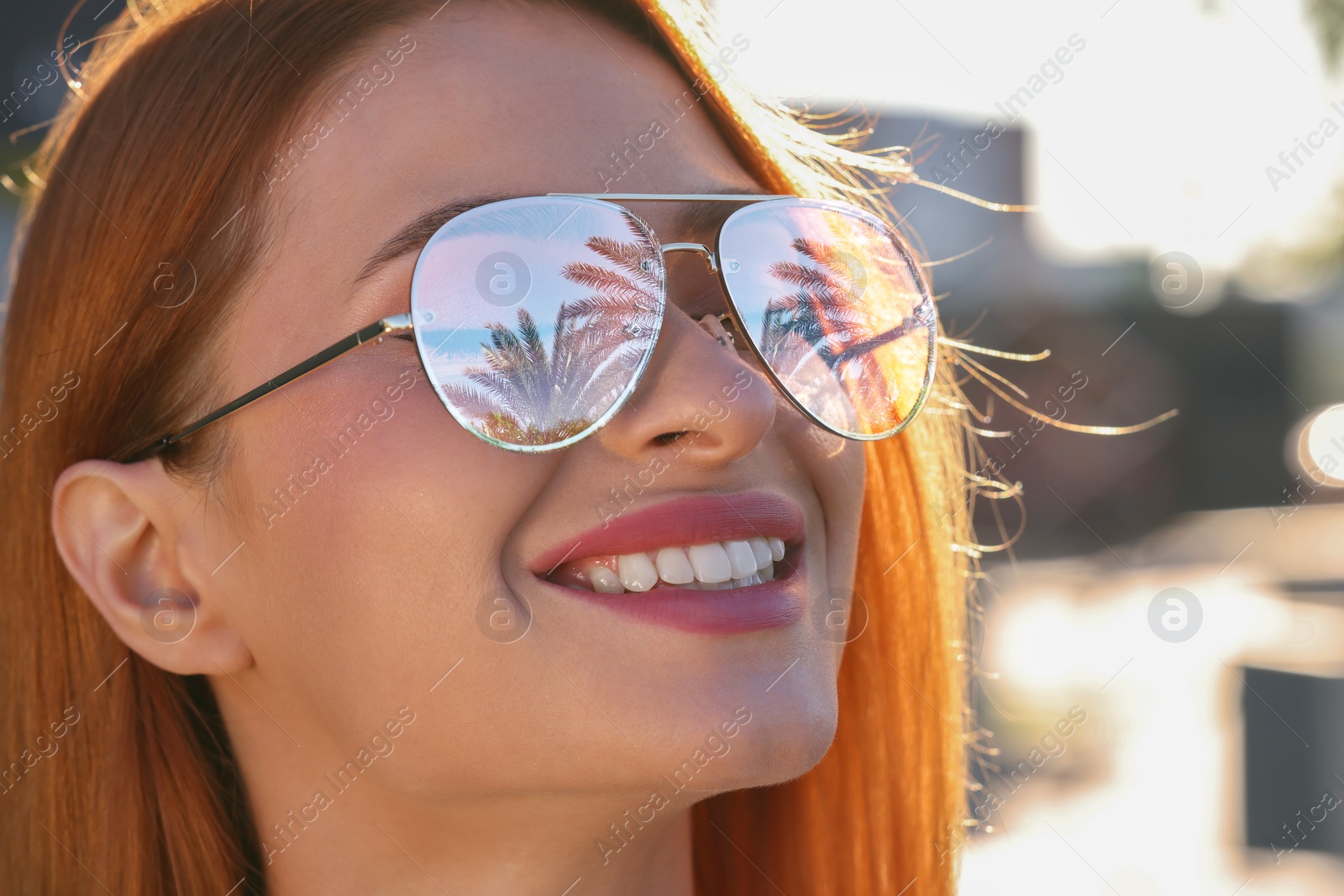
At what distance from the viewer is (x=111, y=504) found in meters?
1.78

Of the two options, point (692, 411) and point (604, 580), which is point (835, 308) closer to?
point (692, 411)

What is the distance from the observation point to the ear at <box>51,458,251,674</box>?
5.75 feet

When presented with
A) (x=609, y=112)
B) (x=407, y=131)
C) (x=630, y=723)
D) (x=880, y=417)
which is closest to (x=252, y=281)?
(x=407, y=131)

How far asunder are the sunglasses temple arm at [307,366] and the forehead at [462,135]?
0.38ft

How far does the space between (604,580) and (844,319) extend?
0.61 metres

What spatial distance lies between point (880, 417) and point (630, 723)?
27.3 inches

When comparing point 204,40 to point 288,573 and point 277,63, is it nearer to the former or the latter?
point 277,63

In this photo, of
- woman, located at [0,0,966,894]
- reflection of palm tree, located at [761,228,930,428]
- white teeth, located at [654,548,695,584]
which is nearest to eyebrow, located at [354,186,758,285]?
woman, located at [0,0,966,894]

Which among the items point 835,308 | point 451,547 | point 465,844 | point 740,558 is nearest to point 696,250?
point 835,308

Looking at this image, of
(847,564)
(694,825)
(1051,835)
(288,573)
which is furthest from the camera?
(1051,835)

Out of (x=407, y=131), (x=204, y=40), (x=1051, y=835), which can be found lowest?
(x=1051, y=835)

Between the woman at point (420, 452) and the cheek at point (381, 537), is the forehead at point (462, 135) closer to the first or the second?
the woman at point (420, 452)

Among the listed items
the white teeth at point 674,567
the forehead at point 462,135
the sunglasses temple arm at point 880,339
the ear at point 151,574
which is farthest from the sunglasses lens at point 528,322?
the ear at point 151,574

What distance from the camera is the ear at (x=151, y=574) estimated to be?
1753mm
